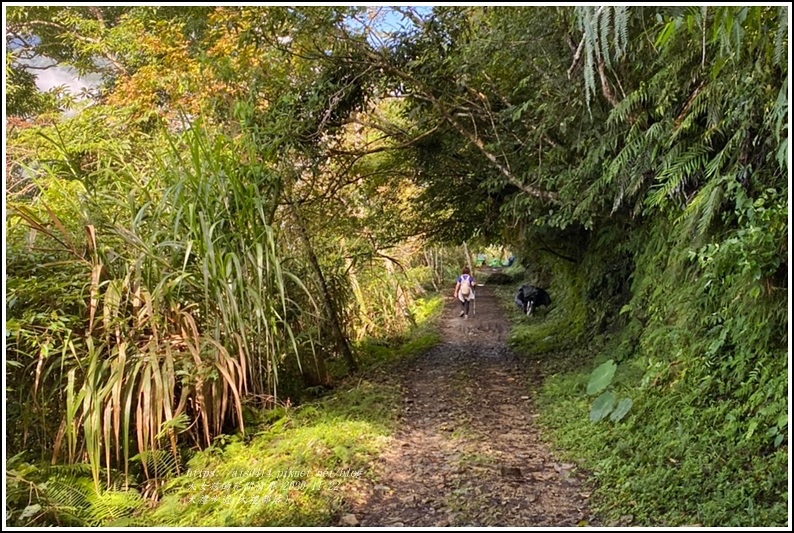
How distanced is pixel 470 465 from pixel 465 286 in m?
7.08

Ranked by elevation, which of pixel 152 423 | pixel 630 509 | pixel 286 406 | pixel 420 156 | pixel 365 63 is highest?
pixel 365 63

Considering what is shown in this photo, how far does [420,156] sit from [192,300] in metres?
3.21

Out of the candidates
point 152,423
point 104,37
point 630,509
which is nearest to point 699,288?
point 630,509

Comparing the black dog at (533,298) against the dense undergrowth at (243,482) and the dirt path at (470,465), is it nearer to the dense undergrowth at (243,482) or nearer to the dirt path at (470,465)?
the dirt path at (470,465)

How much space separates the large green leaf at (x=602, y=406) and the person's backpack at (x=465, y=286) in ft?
21.1

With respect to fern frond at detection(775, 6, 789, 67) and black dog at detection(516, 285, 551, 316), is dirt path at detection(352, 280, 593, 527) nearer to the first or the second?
fern frond at detection(775, 6, 789, 67)

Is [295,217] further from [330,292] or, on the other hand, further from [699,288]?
[699,288]

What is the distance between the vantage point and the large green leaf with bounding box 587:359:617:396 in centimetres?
347

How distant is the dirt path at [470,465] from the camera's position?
234cm

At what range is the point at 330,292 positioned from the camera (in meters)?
5.42

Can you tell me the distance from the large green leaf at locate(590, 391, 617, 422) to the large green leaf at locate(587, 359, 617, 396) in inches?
3.4

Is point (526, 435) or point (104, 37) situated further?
point (104, 37)

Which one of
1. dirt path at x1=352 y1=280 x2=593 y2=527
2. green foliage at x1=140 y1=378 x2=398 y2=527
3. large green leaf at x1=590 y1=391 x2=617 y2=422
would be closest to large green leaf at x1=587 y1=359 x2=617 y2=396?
large green leaf at x1=590 y1=391 x2=617 y2=422

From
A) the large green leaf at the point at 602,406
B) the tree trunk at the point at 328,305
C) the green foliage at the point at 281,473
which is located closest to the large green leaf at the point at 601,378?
the large green leaf at the point at 602,406
